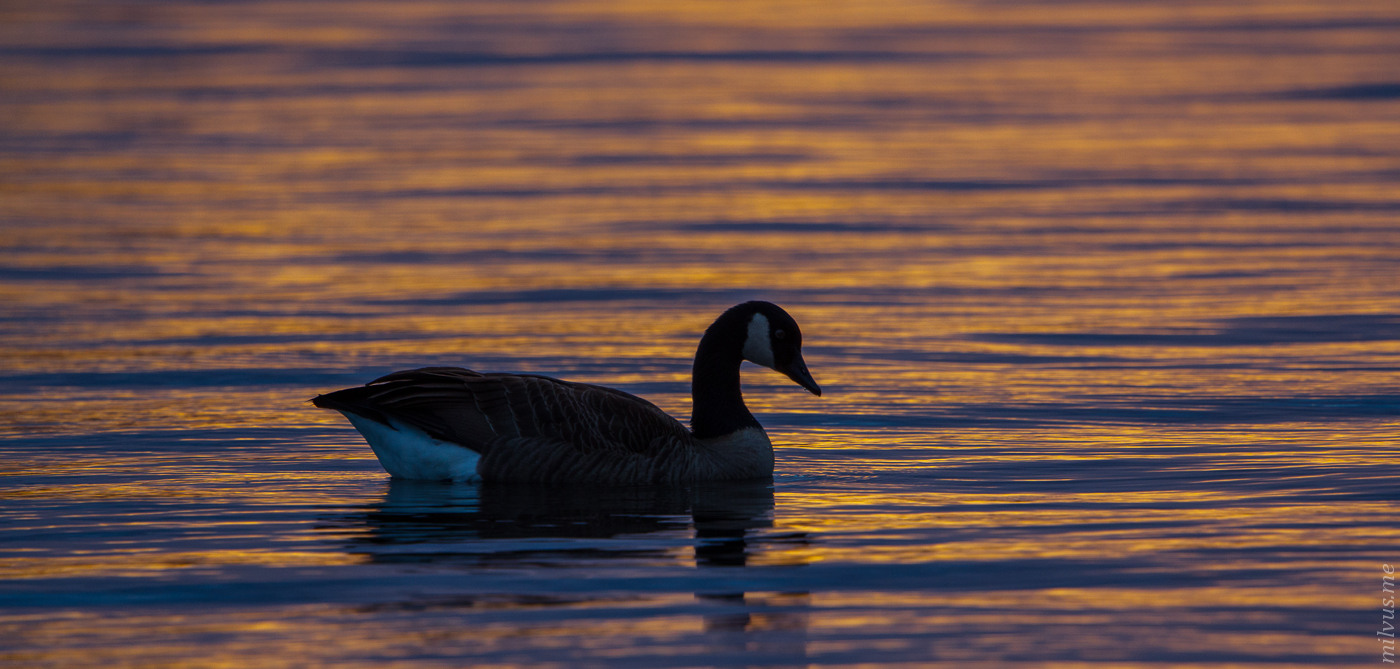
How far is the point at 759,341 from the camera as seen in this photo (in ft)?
40.6

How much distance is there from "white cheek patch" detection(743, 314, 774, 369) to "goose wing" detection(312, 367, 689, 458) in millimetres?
894

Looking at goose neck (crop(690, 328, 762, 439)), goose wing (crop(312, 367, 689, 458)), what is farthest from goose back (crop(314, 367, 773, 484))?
goose neck (crop(690, 328, 762, 439))

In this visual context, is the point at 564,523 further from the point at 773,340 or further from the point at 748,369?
the point at 748,369

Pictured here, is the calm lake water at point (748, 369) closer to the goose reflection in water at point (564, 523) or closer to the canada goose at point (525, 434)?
the goose reflection in water at point (564, 523)

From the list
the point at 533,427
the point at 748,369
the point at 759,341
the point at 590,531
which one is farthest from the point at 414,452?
the point at 748,369

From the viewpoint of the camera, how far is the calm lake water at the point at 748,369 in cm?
876

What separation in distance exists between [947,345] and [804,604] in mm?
7526

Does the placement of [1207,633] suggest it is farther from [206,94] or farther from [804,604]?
[206,94]

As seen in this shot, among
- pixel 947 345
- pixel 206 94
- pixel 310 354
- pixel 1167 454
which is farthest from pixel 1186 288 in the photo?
pixel 206 94

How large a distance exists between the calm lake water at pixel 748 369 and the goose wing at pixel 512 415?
1.04 ft

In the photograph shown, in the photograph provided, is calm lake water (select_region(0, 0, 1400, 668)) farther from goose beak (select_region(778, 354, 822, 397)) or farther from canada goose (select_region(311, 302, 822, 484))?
goose beak (select_region(778, 354, 822, 397))

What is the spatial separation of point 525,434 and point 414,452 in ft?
2.22

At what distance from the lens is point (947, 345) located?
16.2m

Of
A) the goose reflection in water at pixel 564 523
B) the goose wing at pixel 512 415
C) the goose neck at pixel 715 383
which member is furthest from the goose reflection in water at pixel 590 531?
the goose neck at pixel 715 383
